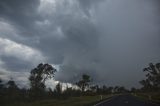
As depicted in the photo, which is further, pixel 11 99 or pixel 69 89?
pixel 69 89

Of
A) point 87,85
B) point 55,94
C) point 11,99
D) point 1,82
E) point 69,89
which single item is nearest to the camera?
point 11,99

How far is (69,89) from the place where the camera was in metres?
94.0

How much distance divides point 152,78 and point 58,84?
7024cm

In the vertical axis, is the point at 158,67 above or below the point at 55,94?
above

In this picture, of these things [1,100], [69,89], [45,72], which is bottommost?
[1,100]

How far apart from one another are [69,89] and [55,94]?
44.8 ft

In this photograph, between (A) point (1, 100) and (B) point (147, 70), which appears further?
(B) point (147, 70)

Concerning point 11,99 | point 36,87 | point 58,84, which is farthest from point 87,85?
point 11,99

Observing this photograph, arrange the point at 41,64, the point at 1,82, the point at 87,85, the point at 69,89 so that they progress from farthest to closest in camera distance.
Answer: the point at 87,85, the point at 41,64, the point at 69,89, the point at 1,82

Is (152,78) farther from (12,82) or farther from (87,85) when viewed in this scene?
(12,82)

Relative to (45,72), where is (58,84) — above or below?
below

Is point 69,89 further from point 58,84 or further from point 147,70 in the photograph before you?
point 147,70

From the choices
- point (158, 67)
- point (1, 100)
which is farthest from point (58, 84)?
point (158, 67)

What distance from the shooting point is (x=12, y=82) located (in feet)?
338
